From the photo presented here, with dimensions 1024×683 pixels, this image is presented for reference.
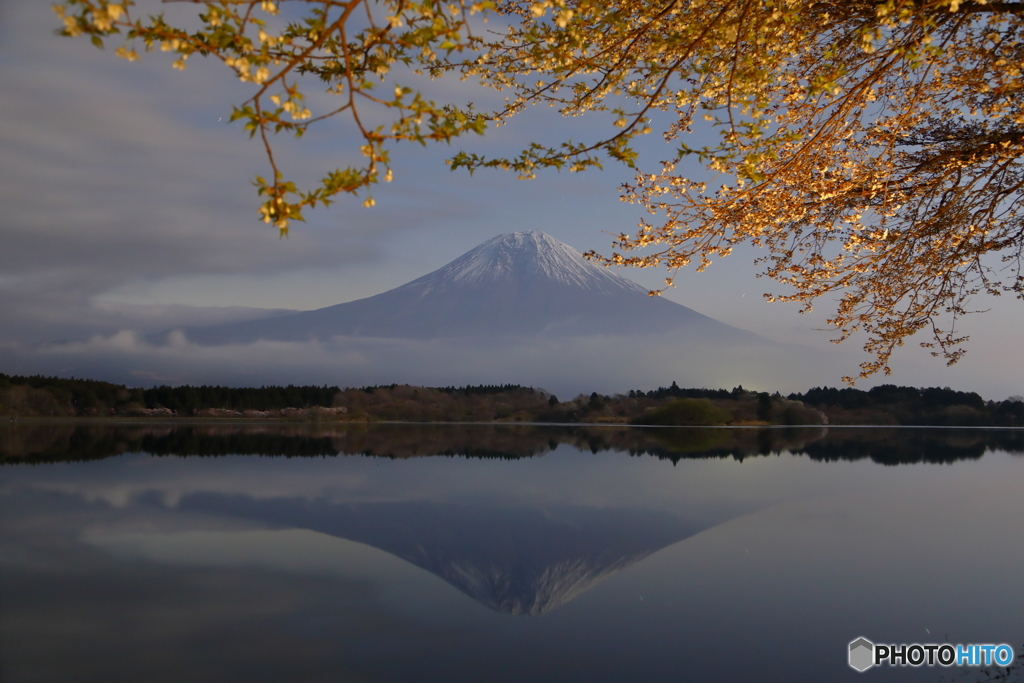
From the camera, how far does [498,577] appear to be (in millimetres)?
5488

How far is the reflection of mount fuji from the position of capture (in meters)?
5.40

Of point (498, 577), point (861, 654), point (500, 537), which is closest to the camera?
point (861, 654)

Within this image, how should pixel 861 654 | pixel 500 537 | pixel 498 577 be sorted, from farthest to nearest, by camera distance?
pixel 500 537 < pixel 498 577 < pixel 861 654

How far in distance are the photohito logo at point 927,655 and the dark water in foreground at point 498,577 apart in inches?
3.8

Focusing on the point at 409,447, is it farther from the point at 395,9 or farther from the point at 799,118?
the point at 395,9

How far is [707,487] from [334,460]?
30.0 ft

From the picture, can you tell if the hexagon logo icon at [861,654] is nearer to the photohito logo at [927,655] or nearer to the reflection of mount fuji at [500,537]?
the photohito logo at [927,655]

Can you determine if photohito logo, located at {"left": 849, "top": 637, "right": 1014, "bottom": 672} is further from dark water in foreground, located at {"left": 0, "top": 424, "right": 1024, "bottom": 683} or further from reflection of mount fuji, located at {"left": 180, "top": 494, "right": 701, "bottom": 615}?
reflection of mount fuji, located at {"left": 180, "top": 494, "right": 701, "bottom": 615}

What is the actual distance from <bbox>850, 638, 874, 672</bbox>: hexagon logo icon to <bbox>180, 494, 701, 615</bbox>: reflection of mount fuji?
205 centimetres

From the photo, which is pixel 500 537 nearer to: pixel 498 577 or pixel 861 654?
pixel 498 577

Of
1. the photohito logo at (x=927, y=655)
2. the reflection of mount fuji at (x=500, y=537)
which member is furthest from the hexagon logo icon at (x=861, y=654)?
the reflection of mount fuji at (x=500, y=537)

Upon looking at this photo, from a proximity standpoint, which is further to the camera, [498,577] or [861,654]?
[498,577]

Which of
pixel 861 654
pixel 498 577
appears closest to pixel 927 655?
pixel 861 654

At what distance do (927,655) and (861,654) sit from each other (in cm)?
50
